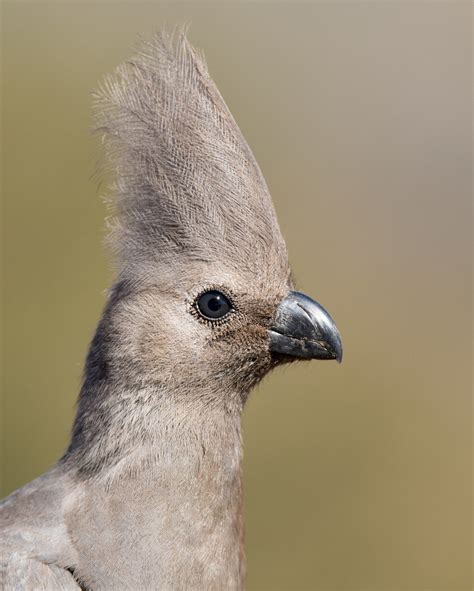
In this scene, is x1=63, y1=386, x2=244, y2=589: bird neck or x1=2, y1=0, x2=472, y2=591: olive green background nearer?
x1=63, y1=386, x2=244, y2=589: bird neck

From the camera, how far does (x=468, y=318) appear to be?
35.6 ft

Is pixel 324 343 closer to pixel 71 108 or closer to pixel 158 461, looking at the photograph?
pixel 158 461

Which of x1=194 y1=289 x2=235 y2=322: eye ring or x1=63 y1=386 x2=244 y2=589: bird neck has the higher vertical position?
x1=194 y1=289 x2=235 y2=322: eye ring

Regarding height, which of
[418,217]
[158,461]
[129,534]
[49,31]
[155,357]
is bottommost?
[129,534]

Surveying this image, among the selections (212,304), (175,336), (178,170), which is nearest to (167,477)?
(175,336)

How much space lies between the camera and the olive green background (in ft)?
25.5

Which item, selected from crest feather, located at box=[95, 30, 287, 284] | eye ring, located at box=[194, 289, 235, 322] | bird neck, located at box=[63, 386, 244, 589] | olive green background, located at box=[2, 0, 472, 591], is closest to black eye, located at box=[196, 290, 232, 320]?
eye ring, located at box=[194, 289, 235, 322]

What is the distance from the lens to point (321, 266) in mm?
9977

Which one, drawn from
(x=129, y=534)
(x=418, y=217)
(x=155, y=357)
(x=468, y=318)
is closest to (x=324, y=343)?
(x=155, y=357)

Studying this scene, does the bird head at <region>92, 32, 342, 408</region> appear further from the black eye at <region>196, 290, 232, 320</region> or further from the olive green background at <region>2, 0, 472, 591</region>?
the olive green background at <region>2, 0, 472, 591</region>

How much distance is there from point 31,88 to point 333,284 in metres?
3.35

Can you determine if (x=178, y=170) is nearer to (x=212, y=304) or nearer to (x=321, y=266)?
(x=212, y=304)

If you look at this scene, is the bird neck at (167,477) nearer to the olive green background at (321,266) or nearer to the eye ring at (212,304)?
the eye ring at (212,304)

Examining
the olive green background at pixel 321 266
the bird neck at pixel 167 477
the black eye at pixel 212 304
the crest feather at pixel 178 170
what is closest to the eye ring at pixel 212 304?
the black eye at pixel 212 304
